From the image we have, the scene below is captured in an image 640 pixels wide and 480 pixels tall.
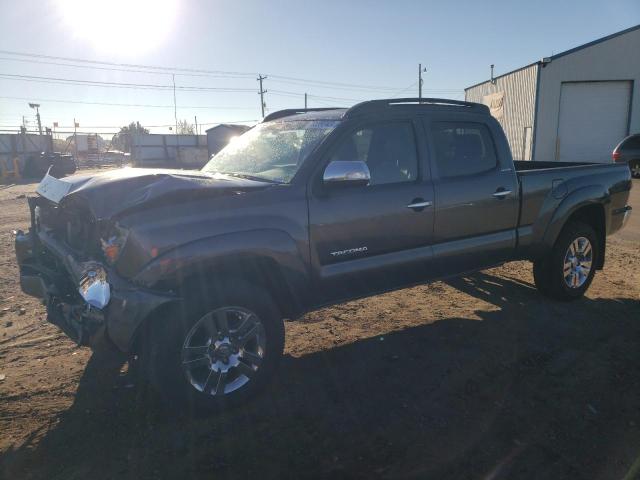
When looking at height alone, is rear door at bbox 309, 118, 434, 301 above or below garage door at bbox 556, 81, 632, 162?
below

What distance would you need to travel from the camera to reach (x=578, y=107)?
2488 centimetres

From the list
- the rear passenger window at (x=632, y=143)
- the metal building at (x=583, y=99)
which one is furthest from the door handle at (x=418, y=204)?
the metal building at (x=583, y=99)

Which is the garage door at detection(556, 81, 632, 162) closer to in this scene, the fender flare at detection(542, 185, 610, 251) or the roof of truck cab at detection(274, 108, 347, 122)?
the fender flare at detection(542, 185, 610, 251)

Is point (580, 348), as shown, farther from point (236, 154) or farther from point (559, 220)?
point (236, 154)

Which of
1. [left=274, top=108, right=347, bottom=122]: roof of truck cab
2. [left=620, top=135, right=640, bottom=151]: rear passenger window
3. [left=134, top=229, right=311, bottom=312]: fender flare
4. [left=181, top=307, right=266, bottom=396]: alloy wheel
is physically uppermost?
[left=274, top=108, right=347, bottom=122]: roof of truck cab

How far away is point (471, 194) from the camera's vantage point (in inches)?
171

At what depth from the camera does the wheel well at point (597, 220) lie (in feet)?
17.6

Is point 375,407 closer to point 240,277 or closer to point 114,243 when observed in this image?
point 240,277

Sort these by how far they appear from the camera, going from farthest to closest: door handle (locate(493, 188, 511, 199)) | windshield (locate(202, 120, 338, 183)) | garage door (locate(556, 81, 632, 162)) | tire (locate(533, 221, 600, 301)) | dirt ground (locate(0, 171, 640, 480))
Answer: garage door (locate(556, 81, 632, 162)) < tire (locate(533, 221, 600, 301)) < door handle (locate(493, 188, 511, 199)) < windshield (locate(202, 120, 338, 183)) < dirt ground (locate(0, 171, 640, 480))

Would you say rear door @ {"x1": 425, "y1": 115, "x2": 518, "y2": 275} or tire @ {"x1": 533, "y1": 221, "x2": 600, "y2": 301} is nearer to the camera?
rear door @ {"x1": 425, "y1": 115, "x2": 518, "y2": 275}

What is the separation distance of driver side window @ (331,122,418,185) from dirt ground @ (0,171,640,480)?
1.49m

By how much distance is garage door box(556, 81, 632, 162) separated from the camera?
24734 millimetres

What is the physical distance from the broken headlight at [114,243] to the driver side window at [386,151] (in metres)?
1.69

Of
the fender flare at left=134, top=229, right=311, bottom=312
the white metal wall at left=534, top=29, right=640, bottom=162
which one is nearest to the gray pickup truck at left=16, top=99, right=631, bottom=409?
the fender flare at left=134, top=229, right=311, bottom=312
